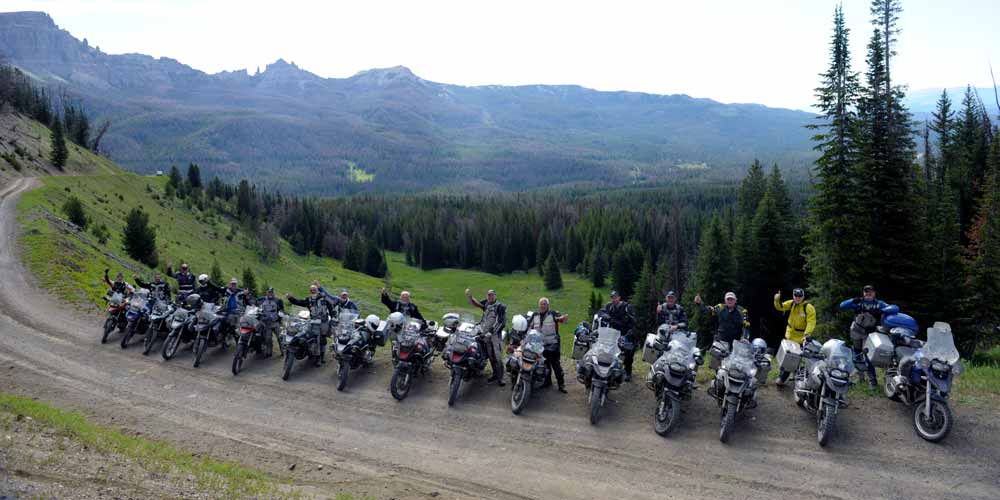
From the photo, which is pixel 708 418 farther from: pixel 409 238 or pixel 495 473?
pixel 409 238

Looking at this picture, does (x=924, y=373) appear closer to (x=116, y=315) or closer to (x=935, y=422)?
(x=935, y=422)

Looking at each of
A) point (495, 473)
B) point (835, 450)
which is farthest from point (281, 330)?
point (835, 450)

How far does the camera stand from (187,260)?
1950 inches

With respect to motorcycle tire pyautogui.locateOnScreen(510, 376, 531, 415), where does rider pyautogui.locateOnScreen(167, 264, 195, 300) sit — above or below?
above

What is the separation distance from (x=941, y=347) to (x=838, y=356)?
5.99ft

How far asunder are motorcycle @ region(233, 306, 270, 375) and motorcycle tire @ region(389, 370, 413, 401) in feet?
15.4

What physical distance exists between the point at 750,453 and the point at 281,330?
1236cm

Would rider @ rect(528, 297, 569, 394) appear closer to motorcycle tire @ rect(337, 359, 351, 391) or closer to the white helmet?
the white helmet

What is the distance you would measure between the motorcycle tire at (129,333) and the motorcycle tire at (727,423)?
16718mm

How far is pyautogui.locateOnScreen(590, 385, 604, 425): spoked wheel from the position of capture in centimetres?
1232

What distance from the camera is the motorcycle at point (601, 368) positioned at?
12445 millimetres

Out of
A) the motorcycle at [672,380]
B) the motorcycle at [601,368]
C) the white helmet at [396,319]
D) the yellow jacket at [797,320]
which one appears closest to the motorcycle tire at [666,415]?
the motorcycle at [672,380]

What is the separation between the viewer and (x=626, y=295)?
90.2m

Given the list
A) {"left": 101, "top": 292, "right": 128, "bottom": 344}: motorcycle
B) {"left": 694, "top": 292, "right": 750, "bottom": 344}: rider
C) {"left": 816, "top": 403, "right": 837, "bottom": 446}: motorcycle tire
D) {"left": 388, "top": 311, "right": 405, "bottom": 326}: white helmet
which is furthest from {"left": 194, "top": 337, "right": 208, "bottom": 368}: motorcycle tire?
{"left": 816, "top": 403, "right": 837, "bottom": 446}: motorcycle tire
